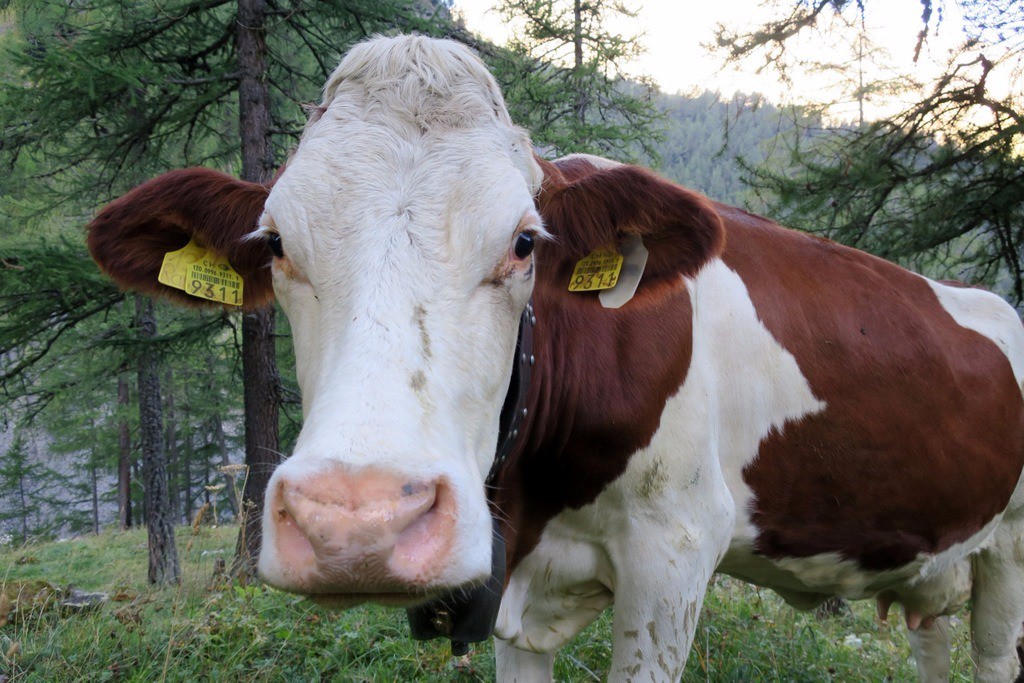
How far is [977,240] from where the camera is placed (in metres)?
6.65

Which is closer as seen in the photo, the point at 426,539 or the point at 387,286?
the point at 426,539

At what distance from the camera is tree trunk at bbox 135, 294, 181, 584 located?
33.5 feet

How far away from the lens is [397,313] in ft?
5.28

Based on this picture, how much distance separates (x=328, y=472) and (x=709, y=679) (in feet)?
9.87

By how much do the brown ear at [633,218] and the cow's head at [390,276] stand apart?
0.03 feet

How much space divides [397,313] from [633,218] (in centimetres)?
109

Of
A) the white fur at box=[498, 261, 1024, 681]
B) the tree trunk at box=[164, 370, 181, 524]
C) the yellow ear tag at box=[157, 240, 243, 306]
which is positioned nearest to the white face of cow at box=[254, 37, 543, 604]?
the yellow ear tag at box=[157, 240, 243, 306]

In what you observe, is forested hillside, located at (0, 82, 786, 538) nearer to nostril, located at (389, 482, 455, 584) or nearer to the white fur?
the white fur

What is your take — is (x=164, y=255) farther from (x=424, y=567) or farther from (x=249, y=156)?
(x=249, y=156)

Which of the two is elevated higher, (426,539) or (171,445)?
(426,539)

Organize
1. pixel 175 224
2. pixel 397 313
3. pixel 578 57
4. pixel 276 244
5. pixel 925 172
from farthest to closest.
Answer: pixel 578 57 < pixel 925 172 < pixel 175 224 < pixel 276 244 < pixel 397 313

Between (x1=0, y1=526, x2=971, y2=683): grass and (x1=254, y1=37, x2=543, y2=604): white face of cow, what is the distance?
1.62m

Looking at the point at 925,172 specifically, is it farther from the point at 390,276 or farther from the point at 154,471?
the point at 154,471

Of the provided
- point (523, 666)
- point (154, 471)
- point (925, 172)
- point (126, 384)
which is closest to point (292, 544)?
point (523, 666)
